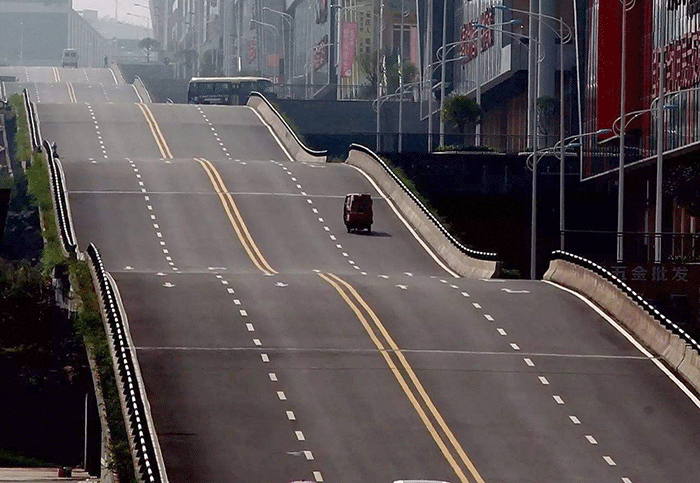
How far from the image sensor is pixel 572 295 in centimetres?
5872

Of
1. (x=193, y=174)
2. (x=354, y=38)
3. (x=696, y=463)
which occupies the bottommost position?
(x=696, y=463)

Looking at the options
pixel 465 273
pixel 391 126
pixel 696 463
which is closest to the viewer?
pixel 696 463

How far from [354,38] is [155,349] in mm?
138091

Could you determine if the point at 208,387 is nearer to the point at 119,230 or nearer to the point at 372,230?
the point at 119,230

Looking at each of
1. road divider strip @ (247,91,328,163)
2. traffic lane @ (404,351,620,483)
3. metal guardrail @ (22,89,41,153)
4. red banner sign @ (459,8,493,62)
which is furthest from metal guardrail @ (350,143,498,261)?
red banner sign @ (459,8,493,62)

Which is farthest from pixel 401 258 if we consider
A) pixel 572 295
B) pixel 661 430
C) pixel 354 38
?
pixel 354 38

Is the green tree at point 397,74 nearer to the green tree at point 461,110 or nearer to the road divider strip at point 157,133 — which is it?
the road divider strip at point 157,133

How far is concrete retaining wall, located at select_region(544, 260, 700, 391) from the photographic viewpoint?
46844 mm

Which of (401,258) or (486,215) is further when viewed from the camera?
(486,215)

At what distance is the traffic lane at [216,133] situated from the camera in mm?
110688

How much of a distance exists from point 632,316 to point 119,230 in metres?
31.9

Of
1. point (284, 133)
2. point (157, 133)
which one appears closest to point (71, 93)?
point (157, 133)

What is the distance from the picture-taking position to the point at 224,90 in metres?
153

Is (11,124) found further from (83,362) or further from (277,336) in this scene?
(277,336)
